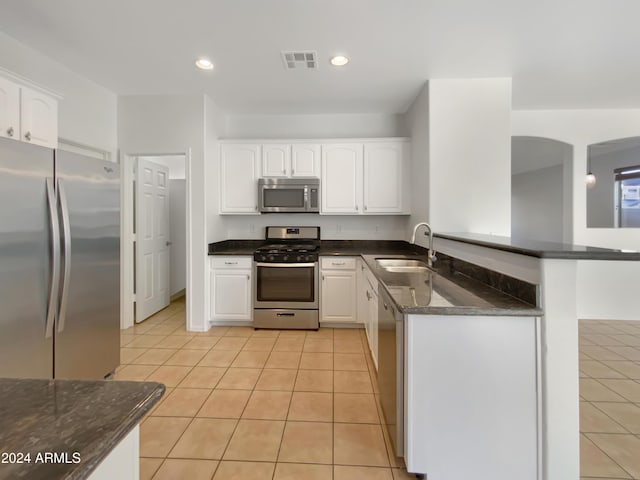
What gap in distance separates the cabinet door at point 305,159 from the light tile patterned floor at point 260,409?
1.93m

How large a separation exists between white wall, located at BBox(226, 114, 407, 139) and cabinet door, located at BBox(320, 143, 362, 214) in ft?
1.34

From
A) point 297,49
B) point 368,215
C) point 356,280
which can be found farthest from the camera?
point 368,215

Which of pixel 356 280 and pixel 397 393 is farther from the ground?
pixel 356 280

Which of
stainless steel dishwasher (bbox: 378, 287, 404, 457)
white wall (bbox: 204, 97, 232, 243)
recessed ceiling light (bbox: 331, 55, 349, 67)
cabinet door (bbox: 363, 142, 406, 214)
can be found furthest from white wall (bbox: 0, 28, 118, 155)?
cabinet door (bbox: 363, 142, 406, 214)

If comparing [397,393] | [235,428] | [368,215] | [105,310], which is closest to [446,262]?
[397,393]

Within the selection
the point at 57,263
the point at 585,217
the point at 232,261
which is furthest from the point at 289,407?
the point at 585,217

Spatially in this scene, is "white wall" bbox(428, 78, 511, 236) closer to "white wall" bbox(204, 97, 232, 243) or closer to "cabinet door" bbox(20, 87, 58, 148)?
"white wall" bbox(204, 97, 232, 243)

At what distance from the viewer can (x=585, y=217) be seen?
12.4 ft

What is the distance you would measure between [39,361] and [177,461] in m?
1.05

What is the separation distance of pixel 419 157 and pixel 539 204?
5.20m

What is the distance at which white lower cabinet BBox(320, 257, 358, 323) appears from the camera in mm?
3512

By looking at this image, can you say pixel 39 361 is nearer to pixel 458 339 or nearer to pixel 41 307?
pixel 41 307

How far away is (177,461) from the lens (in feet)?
5.24

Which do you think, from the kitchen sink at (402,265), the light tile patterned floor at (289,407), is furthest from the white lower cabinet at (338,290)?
the kitchen sink at (402,265)
